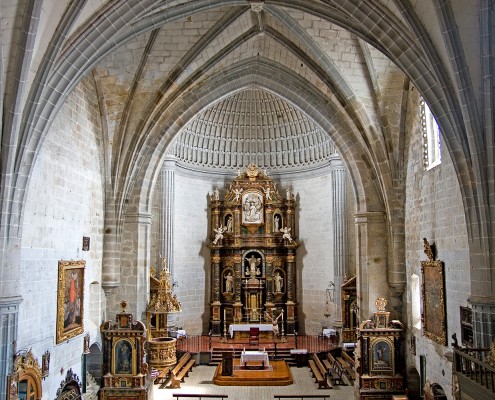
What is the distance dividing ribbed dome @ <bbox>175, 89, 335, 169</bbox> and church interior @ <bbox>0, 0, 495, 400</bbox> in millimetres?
97

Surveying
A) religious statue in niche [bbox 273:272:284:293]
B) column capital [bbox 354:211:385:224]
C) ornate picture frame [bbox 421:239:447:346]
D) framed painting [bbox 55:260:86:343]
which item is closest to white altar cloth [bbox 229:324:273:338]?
religious statue in niche [bbox 273:272:284:293]

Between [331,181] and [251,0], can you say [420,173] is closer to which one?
[251,0]

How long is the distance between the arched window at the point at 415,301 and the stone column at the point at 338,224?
726cm

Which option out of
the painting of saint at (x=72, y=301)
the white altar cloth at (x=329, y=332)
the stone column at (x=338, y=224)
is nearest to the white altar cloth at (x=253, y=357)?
the white altar cloth at (x=329, y=332)

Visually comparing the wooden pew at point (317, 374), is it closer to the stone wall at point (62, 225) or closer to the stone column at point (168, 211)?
the stone column at point (168, 211)

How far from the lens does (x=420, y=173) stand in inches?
595

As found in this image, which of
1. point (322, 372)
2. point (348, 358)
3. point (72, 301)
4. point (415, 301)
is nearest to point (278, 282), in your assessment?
point (348, 358)

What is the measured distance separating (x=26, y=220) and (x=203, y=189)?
50.2 feet

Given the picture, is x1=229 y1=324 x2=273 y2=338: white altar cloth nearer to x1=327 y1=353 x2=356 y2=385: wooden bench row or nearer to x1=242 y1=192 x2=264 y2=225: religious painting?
x1=327 y1=353 x2=356 y2=385: wooden bench row

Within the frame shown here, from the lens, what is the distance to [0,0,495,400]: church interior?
10.4 metres

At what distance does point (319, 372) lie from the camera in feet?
62.4

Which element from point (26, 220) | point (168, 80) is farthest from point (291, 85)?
point (26, 220)

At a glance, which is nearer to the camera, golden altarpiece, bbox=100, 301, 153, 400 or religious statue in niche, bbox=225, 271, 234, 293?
golden altarpiece, bbox=100, 301, 153, 400

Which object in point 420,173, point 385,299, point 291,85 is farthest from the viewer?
point 291,85
